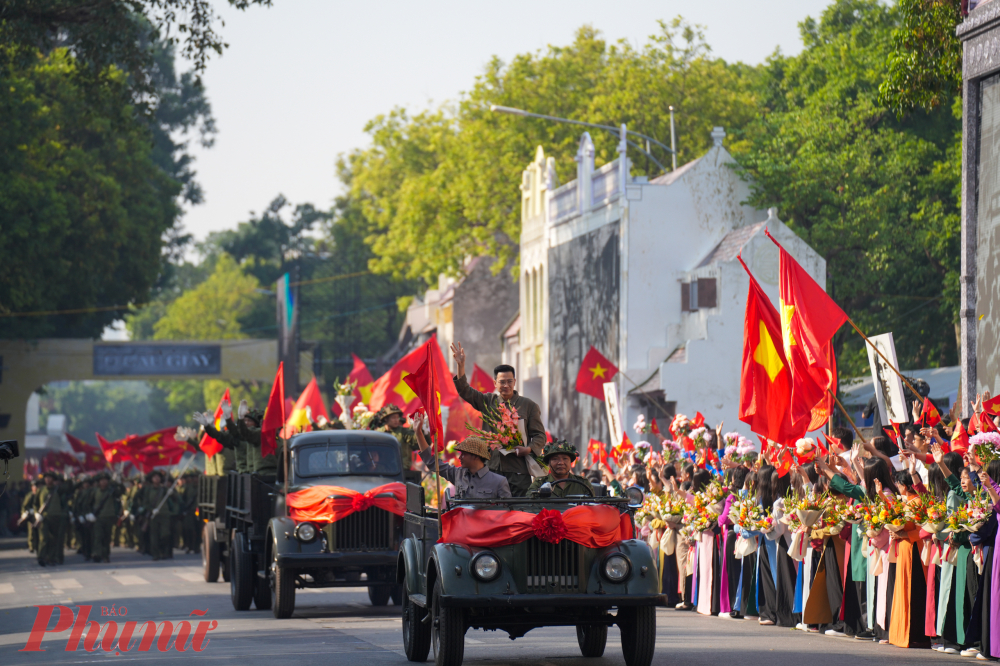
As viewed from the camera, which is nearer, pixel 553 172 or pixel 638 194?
pixel 638 194

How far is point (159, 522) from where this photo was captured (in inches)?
1410

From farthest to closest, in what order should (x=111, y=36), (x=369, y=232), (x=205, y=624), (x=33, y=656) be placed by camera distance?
(x=369, y=232) < (x=111, y=36) < (x=205, y=624) < (x=33, y=656)

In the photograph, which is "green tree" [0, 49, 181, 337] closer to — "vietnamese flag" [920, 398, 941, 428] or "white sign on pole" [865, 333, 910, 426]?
"white sign on pole" [865, 333, 910, 426]

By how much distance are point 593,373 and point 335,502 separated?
45.2 feet

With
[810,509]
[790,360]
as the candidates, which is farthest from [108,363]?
[810,509]

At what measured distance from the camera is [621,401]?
4072 centimetres

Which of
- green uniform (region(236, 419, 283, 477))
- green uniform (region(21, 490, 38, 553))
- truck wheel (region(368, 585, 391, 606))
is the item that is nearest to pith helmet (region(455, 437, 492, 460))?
truck wheel (region(368, 585, 391, 606))

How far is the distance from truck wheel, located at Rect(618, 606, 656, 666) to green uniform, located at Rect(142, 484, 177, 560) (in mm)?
24940

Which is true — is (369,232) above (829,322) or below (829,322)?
above

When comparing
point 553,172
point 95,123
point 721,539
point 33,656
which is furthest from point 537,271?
point 33,656

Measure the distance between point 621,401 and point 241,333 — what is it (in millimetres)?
52116

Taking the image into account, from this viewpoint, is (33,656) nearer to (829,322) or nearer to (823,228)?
(829,322)

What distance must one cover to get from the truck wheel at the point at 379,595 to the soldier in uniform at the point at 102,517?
51.6ft

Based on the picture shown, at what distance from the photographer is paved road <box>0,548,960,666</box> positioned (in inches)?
524
